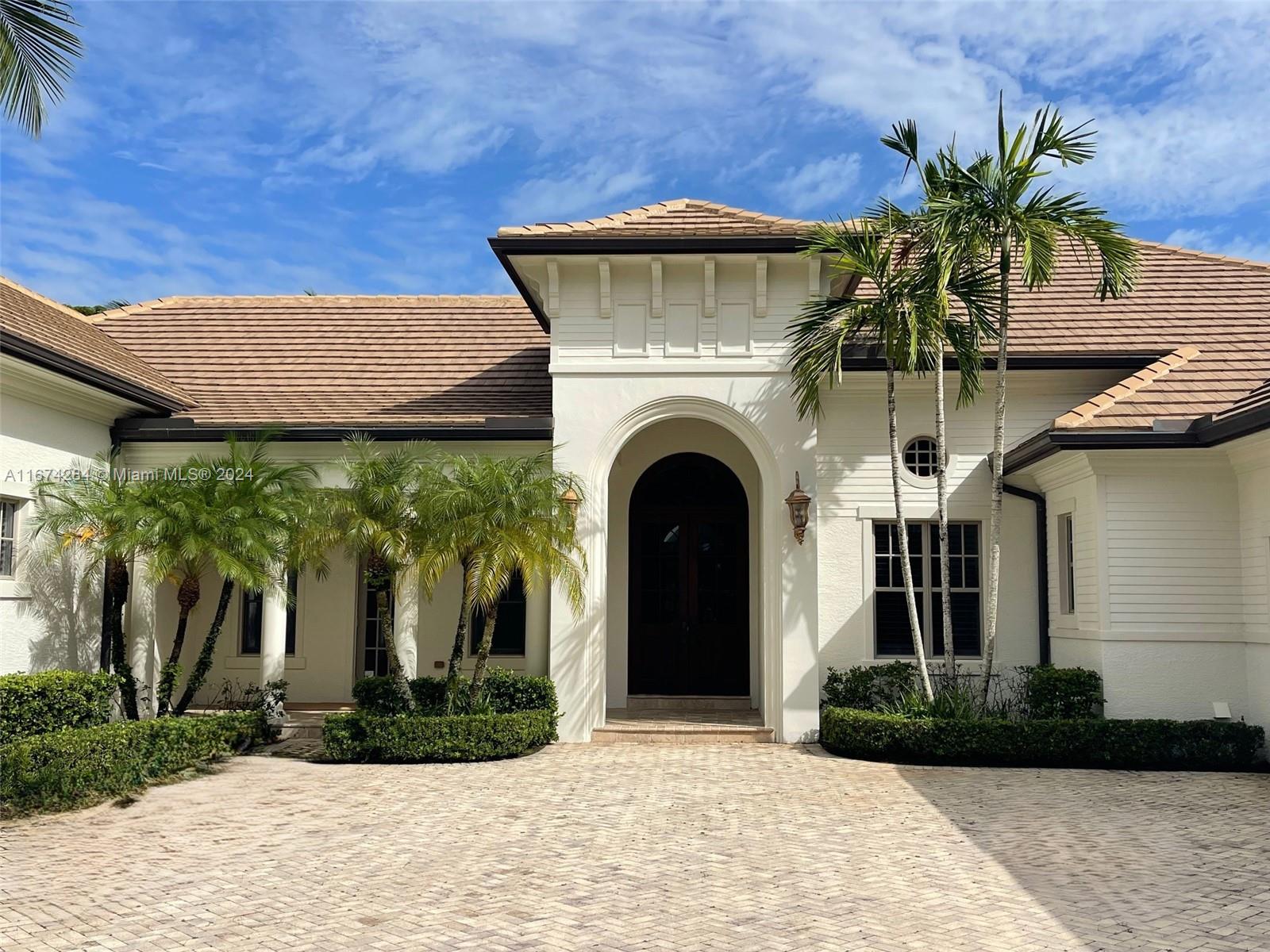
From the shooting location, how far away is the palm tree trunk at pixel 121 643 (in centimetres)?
1241

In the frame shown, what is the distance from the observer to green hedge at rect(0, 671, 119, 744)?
10.4 meters

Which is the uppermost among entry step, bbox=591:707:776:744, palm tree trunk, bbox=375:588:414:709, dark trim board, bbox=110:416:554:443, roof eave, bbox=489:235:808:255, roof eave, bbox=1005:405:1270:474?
roof eave, bbox=489:235:808:255

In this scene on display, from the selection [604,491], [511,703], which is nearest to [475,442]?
[604,491]

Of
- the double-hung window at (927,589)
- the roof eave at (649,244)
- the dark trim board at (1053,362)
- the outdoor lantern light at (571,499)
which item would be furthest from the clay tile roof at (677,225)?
the double-hung window at (927,589)

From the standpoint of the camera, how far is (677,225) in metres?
13.7

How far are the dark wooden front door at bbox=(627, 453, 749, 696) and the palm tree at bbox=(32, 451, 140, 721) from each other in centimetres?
723

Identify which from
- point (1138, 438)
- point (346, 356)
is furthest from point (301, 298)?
point (1138, 438)

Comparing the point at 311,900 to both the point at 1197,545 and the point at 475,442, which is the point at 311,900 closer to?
the point at 475,442

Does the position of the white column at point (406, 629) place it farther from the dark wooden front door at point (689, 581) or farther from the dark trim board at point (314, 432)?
the dark wooden front door at point (689, 581)

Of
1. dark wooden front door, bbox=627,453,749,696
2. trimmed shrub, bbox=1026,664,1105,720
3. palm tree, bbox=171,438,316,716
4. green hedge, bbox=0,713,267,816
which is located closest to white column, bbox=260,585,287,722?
palm tree, bbox=171,438,316,716

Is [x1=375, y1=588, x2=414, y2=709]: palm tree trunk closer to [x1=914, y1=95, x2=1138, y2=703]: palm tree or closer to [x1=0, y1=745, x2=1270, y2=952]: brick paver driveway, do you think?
[x1=0, y1=745, x2=1270, y2=952]: brick paver driveway

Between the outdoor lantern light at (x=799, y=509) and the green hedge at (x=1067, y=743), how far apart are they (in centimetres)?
249

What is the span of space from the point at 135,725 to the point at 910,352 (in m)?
9.36

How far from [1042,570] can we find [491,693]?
25.0 ft
